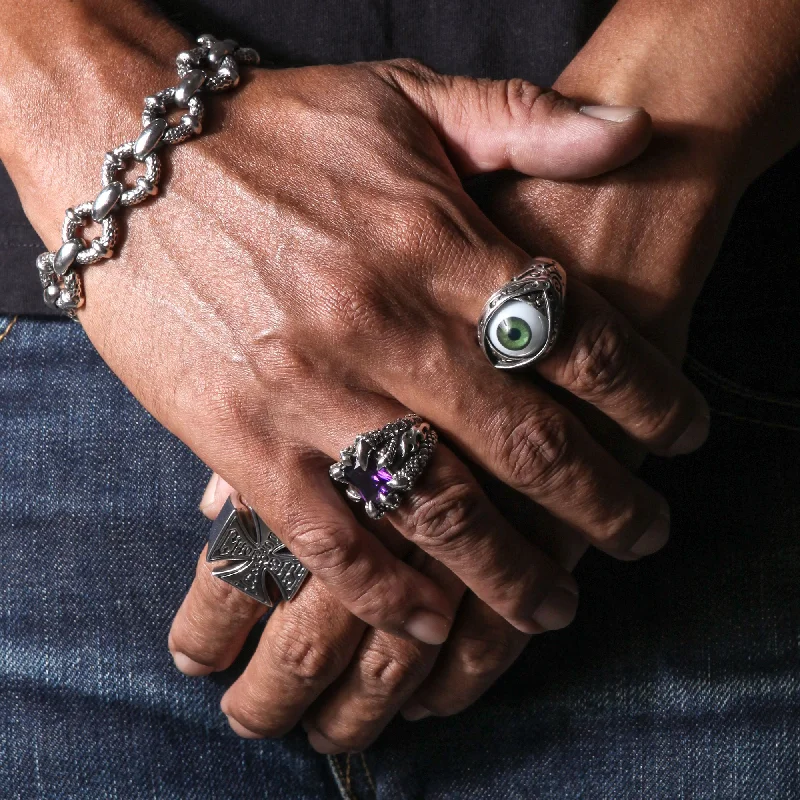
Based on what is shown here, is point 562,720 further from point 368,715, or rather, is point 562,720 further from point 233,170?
point 233,170

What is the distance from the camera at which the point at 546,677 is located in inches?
44.8

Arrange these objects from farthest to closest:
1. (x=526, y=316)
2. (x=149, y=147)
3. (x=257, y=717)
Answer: (x=257, y=717) < (x=149, y=147) < (x=526, y=316)

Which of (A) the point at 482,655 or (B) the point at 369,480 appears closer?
(B) the point at 369,480

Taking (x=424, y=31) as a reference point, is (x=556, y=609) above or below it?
below

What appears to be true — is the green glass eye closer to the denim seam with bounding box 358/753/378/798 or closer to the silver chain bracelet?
the silver chain bracelet

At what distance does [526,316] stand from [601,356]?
9cm

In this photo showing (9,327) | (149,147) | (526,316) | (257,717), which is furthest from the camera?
(9,327)

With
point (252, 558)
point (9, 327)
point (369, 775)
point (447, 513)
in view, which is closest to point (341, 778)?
point (369, 775)

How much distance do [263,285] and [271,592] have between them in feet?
1.24

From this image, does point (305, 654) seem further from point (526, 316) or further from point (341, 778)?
point (526, 316)

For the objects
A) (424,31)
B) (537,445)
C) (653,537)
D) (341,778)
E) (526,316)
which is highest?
(424,31)

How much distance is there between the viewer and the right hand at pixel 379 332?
86 cm

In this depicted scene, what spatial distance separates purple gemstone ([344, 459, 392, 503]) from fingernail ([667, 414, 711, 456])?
328 mm

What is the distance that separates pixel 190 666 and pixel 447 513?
0.47m
